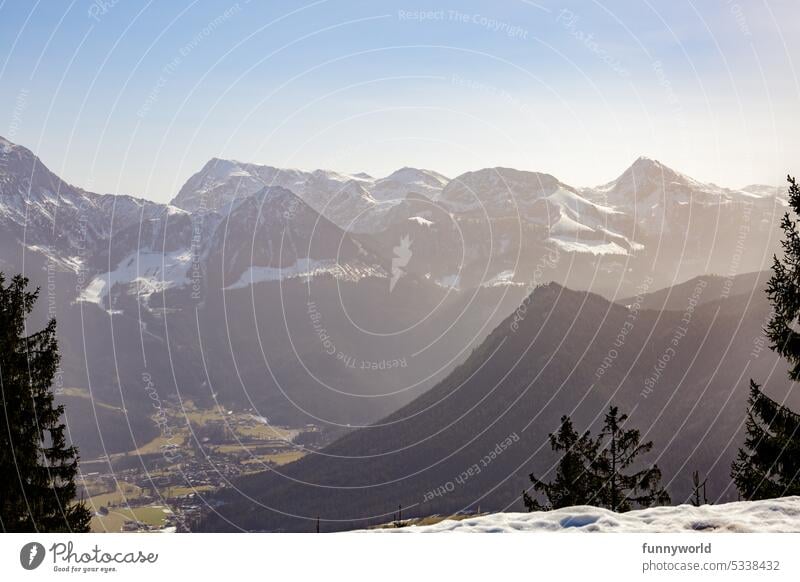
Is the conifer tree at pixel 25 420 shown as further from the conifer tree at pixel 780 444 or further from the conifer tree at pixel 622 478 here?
the conifer tree at pixel 622 478

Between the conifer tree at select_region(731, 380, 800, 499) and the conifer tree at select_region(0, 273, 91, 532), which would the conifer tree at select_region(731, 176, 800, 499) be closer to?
the conifer tree at select_region(731, 380, 800, 499)

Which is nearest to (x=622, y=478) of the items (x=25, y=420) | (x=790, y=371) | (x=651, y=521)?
(x=790, y=371)

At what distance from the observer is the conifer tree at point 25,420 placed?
36688mm

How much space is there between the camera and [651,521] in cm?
2708

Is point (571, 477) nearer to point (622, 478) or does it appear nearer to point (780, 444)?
point (622, 478)

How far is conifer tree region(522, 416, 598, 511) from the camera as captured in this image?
62.7m

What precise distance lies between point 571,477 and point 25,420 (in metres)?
39.0

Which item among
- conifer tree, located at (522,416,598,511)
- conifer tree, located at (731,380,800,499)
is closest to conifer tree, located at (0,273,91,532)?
conifer tree, located at (731,380,800,499)

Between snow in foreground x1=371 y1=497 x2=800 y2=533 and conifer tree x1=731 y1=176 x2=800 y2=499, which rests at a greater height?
conifer tree x1=731 y1=176 x2=800 y2=499

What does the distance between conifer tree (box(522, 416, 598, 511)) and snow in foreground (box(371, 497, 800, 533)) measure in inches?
1332

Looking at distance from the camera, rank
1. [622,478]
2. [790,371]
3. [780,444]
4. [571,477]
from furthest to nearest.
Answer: [571,477] → [622,478] → [780,444] → [790,371]
